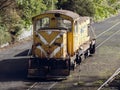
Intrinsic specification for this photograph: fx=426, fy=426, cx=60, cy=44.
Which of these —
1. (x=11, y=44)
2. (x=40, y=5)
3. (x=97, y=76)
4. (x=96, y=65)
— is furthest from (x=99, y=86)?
(x=40, y=5)

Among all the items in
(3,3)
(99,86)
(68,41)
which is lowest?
(99,86)

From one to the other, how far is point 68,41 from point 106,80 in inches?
126

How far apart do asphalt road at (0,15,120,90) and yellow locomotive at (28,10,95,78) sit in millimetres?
763

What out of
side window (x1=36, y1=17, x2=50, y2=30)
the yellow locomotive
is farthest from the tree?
side window (x1=36, y1=17, x2=50, y2=30)

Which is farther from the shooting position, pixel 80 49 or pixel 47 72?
pixel 80 49

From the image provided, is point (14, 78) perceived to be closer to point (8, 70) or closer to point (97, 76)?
point (8, 70)

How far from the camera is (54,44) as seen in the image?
901 inches

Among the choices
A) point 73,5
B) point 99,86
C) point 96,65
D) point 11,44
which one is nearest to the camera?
Result: point 99,86

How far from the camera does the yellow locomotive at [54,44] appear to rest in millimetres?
22609

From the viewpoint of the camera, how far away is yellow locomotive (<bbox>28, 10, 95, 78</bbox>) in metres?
22.6

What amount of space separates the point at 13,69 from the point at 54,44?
3453 mm

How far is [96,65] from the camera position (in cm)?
2625

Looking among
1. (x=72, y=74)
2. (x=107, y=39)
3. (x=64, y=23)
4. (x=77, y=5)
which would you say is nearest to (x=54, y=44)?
(x=64, y=23)

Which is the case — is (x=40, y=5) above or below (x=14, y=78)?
above
